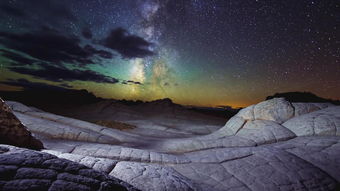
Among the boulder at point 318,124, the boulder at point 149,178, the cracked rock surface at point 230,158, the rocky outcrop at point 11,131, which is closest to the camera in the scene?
the boulder at point 149,178

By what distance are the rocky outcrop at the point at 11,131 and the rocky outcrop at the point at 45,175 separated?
1.79m

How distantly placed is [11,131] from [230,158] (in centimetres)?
491

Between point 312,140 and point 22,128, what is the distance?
7.75 m

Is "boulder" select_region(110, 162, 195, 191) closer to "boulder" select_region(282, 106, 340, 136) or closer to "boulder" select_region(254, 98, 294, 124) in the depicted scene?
"boulder" select_region(282, 106, 340, 136)

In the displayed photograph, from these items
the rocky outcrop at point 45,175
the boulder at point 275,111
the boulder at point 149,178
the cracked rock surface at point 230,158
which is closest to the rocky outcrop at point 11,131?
the cracked rock surface at point 230,158

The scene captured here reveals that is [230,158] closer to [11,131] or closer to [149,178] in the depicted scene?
[149,178]

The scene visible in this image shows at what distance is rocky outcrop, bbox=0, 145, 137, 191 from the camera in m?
1.50

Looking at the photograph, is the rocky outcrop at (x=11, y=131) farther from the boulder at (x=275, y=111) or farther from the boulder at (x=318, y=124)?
the boulder at (x=275, y=111)

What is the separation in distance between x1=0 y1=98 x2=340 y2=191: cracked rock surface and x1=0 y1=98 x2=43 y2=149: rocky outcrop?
1.63 ft

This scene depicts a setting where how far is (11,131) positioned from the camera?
354 centimetres

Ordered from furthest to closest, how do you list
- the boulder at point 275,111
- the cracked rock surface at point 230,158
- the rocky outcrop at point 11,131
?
1. the boulder at point 275,111
2. the rocky outcrop at point 11,131
3. the cracked rock surface at point 230,158

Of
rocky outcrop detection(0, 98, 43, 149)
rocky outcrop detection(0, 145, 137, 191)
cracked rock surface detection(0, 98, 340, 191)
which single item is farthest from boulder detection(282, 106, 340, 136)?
rocky outcrop detection(0, 98, 43, 149)

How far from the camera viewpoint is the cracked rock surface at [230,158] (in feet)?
10.3

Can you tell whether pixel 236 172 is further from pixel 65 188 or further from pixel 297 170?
pixel 65 188
